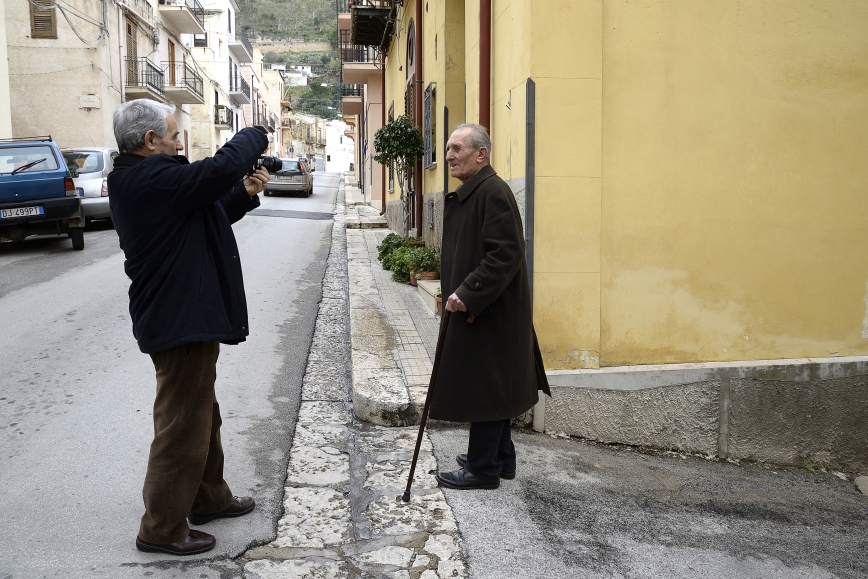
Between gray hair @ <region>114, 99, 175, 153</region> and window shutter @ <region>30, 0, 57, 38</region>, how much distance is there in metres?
22.9

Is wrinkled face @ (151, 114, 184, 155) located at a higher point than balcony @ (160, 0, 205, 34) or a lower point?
lower

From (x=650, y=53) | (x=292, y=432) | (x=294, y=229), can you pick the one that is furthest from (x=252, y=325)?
(x=294, y=229)

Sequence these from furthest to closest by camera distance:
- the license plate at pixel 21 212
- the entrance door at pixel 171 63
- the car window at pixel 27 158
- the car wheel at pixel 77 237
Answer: the entrance door at pixel 171 63, the car wheel at pixel 77 237, the car window at pixel 27 158, the license plate at pixel 21 212

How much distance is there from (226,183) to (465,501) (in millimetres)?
1861

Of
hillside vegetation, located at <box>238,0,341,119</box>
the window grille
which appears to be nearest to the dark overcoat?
the window grille

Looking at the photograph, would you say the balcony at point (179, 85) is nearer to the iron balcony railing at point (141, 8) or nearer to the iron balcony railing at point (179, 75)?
the iron balcony railing at point (179, 75)

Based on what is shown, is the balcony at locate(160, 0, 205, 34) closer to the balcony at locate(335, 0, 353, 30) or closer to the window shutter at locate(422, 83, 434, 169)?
the balcony at locate(335, 0, 353, 30)

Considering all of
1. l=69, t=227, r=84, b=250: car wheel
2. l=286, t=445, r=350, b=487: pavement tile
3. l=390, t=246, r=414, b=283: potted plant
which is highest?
l=69, t=227, r=84, b=250: car wheel

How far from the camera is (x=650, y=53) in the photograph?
493cm

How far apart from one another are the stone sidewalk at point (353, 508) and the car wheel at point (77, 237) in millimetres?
8575

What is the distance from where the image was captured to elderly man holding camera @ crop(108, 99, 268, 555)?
9.76ft

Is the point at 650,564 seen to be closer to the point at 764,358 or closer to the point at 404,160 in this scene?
the point at 764,358

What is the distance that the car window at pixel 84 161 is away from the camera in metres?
15.2

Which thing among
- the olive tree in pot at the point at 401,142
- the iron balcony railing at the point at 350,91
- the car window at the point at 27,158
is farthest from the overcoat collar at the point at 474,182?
the iron balcony railing at the point at 350,91
